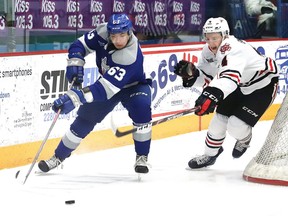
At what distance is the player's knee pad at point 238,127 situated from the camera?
211 inches

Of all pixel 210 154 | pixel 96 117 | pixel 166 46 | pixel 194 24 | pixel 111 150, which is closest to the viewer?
pixel 96 117

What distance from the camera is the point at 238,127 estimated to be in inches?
211

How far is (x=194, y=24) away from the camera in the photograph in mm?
7938

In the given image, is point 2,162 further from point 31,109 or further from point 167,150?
point 167,150

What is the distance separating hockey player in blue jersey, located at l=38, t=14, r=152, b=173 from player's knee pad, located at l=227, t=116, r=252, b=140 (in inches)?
20.9

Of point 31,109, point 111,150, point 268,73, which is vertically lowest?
point 111,150

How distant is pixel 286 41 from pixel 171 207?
4358mm

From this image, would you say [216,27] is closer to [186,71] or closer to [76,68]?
[186,71]

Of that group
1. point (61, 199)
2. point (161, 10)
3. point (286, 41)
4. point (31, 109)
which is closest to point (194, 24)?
point (161, 10)

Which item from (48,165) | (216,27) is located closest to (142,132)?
(48,165)

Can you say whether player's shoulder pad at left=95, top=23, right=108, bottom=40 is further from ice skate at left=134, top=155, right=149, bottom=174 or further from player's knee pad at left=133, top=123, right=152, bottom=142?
ice skate at left=134, top=155, right=149, bottom=174

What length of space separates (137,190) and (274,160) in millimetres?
835

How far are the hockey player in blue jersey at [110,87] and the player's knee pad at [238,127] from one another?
0.53m

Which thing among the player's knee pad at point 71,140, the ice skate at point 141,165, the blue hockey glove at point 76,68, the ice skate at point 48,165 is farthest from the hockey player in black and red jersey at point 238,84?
the ice skate at point 48,165
